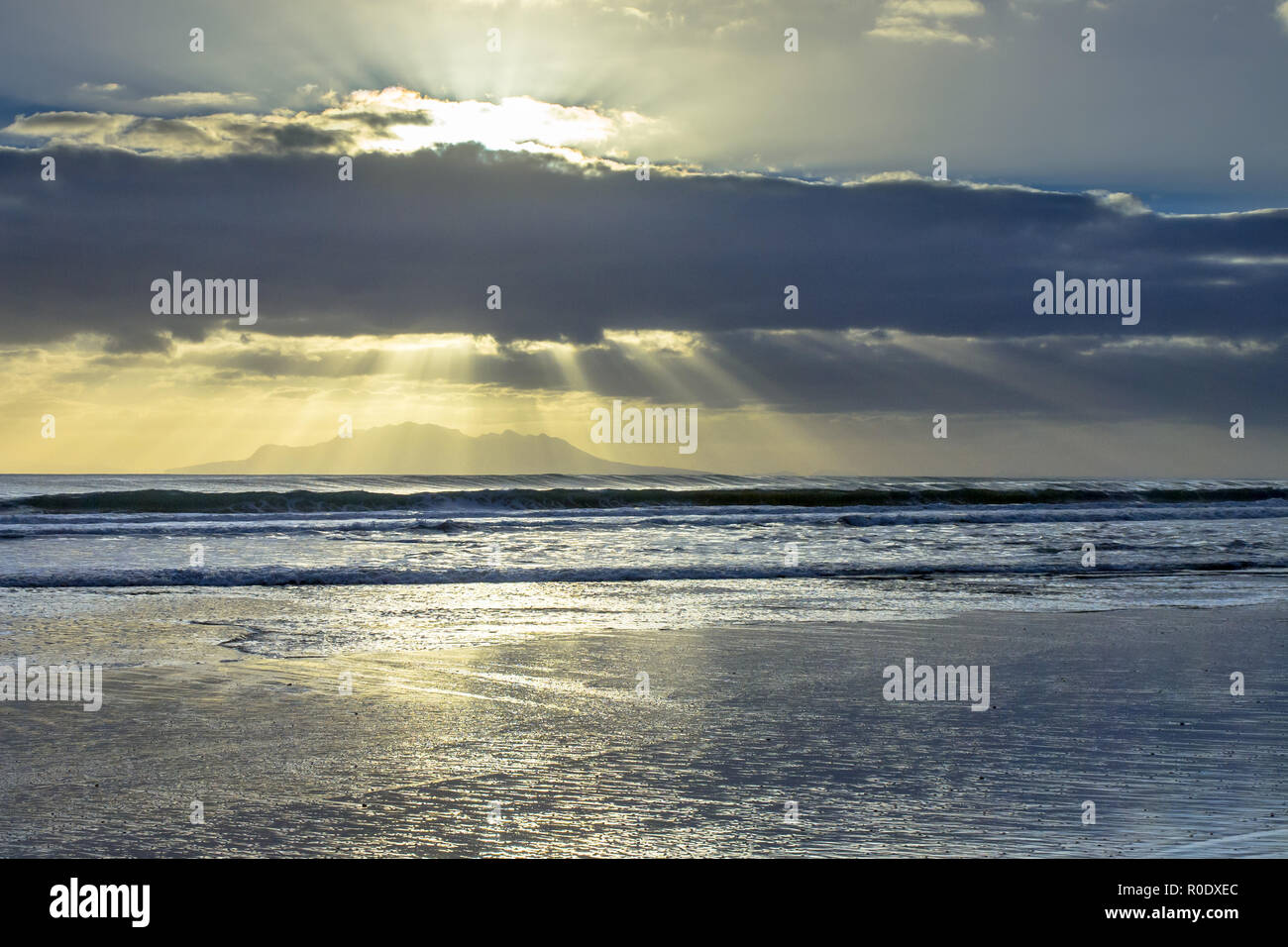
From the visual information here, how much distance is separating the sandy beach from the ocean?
2.35m

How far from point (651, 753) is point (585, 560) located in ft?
51.0

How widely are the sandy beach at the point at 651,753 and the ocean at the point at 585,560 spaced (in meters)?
2.35

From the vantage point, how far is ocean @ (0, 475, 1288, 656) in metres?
14.4

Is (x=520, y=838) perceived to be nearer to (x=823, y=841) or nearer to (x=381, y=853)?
(x=381, y=853)

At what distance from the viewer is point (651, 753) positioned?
679 centimetres
